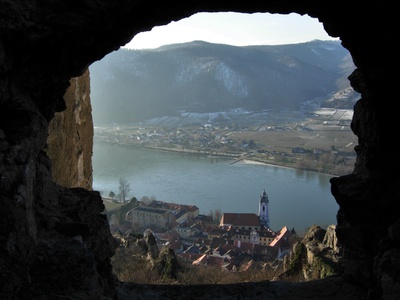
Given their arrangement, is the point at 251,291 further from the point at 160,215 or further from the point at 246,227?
the point at 160,215

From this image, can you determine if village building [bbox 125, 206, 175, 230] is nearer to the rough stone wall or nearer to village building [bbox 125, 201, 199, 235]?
village building [bbox 125, 201, 199, 235]

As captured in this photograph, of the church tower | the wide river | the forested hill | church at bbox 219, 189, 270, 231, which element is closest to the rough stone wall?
church at bbox 219, 189, 270, 231

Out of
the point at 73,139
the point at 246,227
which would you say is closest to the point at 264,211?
the point at 246,227

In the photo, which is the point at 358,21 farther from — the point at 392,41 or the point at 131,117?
the point at 131,117

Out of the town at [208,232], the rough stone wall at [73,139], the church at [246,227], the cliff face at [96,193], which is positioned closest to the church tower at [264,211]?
the town at [208,232]

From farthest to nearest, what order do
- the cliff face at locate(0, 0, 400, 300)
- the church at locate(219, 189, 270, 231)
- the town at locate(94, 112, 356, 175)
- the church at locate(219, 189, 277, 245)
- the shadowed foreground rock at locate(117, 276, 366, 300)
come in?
the town at locate(94, 112, 356, 175) → the church at locate(219, 189, 270, 231) → the church at locate(219, 189, 277, 245) → the shadowed foreground rock at locate(117, 276, 366, 300) → the cliff face at locate(0, 0, 400, 300)

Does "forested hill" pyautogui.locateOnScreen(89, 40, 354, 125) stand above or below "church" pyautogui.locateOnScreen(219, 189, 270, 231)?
above

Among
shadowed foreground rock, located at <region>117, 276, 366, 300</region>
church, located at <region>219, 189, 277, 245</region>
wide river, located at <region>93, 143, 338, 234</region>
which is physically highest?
shadowed foreground rock, located at <region>117, 276, 366, 300</region>

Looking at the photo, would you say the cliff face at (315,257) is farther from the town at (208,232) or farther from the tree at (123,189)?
the tree at (123,189)

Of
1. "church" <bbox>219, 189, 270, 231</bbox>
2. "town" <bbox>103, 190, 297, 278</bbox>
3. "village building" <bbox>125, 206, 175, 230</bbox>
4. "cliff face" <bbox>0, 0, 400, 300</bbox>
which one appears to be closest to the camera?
"cliff face" <bbox>0, 0, 400, 300</bbox>
